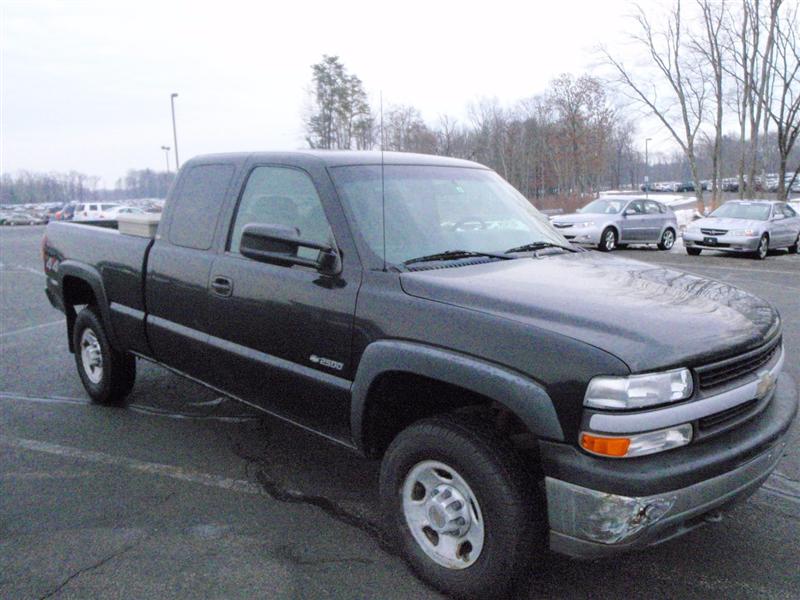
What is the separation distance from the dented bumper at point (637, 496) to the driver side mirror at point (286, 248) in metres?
1.37

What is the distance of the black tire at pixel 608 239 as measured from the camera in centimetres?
1881

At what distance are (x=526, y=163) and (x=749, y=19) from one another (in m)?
29.1

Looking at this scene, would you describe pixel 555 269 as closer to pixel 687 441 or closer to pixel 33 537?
pixel 687 441

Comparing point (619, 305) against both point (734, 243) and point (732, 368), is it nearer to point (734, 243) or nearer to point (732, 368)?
point (732, 368)

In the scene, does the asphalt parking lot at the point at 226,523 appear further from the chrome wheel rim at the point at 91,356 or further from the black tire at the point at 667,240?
the black tire at the point at 667,240

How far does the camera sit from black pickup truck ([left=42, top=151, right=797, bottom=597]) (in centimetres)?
239

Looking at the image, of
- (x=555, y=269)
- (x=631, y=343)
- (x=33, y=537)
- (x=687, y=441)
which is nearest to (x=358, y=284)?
(x=555, y=269)

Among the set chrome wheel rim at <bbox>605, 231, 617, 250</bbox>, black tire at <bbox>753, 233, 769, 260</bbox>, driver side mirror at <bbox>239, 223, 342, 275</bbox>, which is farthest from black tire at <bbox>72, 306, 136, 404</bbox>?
black tire at <bbox>753, 233, 769, 260</bbox>

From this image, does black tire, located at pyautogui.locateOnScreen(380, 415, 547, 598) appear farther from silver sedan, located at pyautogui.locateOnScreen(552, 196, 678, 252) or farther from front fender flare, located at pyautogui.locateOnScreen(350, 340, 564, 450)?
silver sedan, located at pyautogui.locateOnScreen(552, 196, 678, 252)

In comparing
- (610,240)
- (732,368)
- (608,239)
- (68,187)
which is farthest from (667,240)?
(68,187)

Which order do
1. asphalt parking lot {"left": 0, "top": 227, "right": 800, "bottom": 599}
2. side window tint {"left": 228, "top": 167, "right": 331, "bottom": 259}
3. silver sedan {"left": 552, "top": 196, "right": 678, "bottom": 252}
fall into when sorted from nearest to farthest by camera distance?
1. asphalt parking lot {"left": 0, "top": 227, "right": 800, "bottom": 599}
2. side window tint {"left": 228, "top": 167, "right": 331, "bottom": 259}
3. silver sedan {"left": 552, "top": 196, "right": 678, "bottom": 252}

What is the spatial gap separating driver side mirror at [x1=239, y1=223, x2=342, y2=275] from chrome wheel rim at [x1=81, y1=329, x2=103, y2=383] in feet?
8.92

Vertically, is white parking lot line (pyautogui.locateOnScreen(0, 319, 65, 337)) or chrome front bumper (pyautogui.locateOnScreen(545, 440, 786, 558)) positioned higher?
chrome front bumper (pyautogui.locateOnScreen(545, 440, 786, 558))

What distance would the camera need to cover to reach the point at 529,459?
108 inches
